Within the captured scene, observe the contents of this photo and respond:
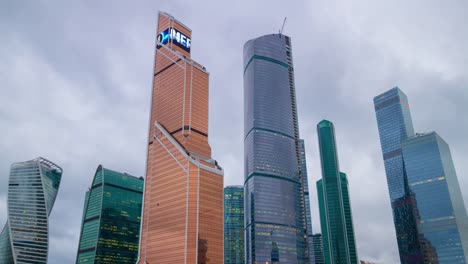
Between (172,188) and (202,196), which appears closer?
(202,196)

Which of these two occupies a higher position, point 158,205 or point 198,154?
point 198,154

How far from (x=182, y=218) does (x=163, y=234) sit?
575 inches

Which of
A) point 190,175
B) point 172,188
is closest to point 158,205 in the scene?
point 172,188

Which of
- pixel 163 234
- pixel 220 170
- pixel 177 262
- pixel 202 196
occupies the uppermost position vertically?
pixel 220 170

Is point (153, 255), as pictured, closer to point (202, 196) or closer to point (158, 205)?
point (158, 205)

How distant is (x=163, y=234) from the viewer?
185875mm

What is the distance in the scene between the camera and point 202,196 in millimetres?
180375

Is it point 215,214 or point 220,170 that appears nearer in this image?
point 215,214

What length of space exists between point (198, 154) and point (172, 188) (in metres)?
21.1

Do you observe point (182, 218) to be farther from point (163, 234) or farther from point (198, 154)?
point (198, 154)

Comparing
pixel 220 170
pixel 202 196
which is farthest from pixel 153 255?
pixel 220 170

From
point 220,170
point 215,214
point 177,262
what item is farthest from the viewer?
point 220,170

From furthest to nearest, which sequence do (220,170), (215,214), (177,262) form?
1. (220,170)
2. (215,214)
3. (177,262)

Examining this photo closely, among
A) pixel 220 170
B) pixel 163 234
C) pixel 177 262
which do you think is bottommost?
pixel 177 262
